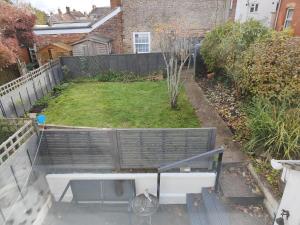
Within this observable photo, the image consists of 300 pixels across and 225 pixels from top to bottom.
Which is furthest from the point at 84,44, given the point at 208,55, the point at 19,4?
the point at 208,55

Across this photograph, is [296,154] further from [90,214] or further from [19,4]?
[19,4]

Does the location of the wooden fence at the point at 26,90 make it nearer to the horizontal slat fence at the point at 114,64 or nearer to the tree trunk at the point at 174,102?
the horizontal slat fence at the point at 114,64

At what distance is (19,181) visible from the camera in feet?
12.3

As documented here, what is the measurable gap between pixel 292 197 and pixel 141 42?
1273 centimetres

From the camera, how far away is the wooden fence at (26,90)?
6511 mm

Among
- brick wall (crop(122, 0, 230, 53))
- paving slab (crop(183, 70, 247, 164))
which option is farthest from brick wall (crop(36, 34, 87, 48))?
paving slab (crop(183, 70, 247, 164))

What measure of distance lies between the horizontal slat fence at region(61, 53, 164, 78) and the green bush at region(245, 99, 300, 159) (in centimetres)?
724

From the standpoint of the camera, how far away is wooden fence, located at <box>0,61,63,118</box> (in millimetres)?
6511

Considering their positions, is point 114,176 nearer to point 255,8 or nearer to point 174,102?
point 174,102

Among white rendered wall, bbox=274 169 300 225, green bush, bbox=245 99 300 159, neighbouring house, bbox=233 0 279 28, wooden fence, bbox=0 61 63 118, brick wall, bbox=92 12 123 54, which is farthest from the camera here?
neighbouring house, bbox=233 0 279 28

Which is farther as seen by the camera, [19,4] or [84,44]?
[84,44]

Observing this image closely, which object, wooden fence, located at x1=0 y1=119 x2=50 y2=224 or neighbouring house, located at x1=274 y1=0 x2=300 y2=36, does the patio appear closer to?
wooden fence, located at x1=0 y1=119 x2=50 y2=224

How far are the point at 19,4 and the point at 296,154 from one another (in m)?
11.9

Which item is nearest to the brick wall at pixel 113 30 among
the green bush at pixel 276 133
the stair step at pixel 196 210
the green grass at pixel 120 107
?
the green grass at pixel 120 107
